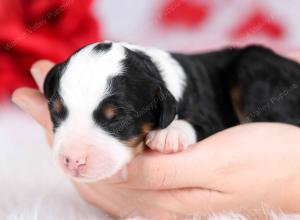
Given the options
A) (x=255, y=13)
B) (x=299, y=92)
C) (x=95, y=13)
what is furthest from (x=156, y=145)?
(x=255, y=13)

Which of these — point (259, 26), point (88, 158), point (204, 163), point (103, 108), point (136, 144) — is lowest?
point (259, 26)

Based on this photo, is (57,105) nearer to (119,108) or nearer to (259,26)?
(119,108)

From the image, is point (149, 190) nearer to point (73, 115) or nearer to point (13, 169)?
point (73, 115)

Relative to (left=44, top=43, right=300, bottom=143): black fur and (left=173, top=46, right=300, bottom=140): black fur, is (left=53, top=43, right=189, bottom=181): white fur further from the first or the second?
(left=173, top=46, right=300, bottom=140): black fur

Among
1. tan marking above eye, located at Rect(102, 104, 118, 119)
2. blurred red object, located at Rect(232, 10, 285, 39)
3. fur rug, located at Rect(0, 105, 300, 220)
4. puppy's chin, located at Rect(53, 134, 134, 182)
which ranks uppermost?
tan marking above eye, located at Rect(102, 104, 118, 119)

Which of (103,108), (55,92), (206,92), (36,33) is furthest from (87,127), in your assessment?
(36,33)

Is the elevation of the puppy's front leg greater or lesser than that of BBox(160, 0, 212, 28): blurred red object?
greater

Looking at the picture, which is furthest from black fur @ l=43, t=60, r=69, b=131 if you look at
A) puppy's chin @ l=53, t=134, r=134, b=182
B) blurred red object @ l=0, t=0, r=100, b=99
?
blurred red object @ l=0, t=0, r=100, b=99
